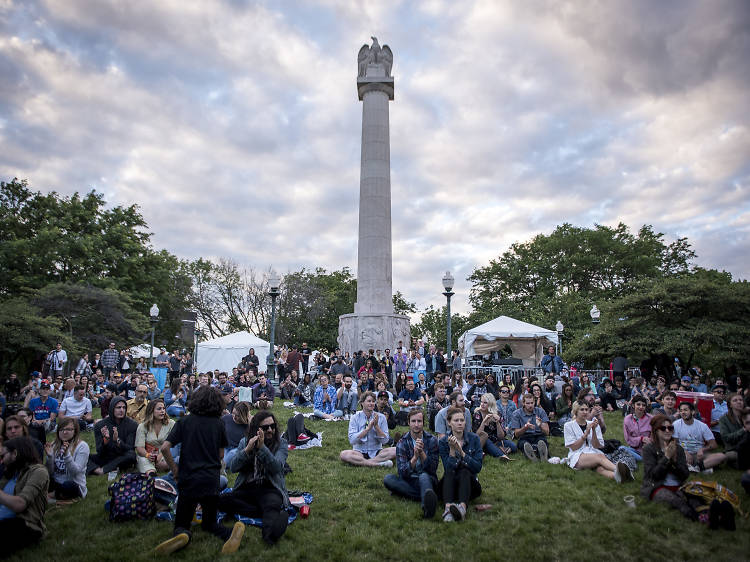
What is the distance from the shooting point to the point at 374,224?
974 inches

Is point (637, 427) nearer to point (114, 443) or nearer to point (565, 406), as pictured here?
point (565, 406)

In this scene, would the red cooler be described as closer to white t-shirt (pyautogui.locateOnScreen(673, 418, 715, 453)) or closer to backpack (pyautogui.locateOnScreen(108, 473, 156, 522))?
white t-shirt (pyautogui.locateOnScreen(673, 418, 715, 453))

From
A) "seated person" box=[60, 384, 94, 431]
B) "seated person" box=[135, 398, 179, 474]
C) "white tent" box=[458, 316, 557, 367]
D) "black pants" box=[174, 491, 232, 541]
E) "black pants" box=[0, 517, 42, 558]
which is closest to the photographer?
"black pants" box=[0, 517, 42, 558]

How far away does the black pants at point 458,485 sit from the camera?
19.5 ft

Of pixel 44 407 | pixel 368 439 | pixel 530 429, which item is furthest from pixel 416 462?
pixel 44 407

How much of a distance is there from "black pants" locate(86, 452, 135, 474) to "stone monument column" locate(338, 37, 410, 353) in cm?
1545

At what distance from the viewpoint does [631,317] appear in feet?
63.3

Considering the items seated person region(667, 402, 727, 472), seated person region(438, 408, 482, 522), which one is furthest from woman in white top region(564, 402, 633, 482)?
seated person region(438, 408, 482, 522)

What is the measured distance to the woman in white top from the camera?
7.81 m

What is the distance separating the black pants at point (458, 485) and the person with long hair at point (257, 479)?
6.29ft

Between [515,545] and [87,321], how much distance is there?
83.8ft

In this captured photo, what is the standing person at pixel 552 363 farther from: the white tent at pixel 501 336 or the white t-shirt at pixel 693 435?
the white t-shirt at pixel 693 435

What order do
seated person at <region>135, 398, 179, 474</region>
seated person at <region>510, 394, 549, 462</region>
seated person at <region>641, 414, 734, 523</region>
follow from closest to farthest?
seated person at <region>641, 414, 734, 523</region> → seated person at <region>135, 398, 179, 474</region> → seated person at <region>510, 394, 549, 462</region>

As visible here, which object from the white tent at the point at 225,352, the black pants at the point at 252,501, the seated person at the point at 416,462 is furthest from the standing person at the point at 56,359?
the seated person at the point at 416,462
